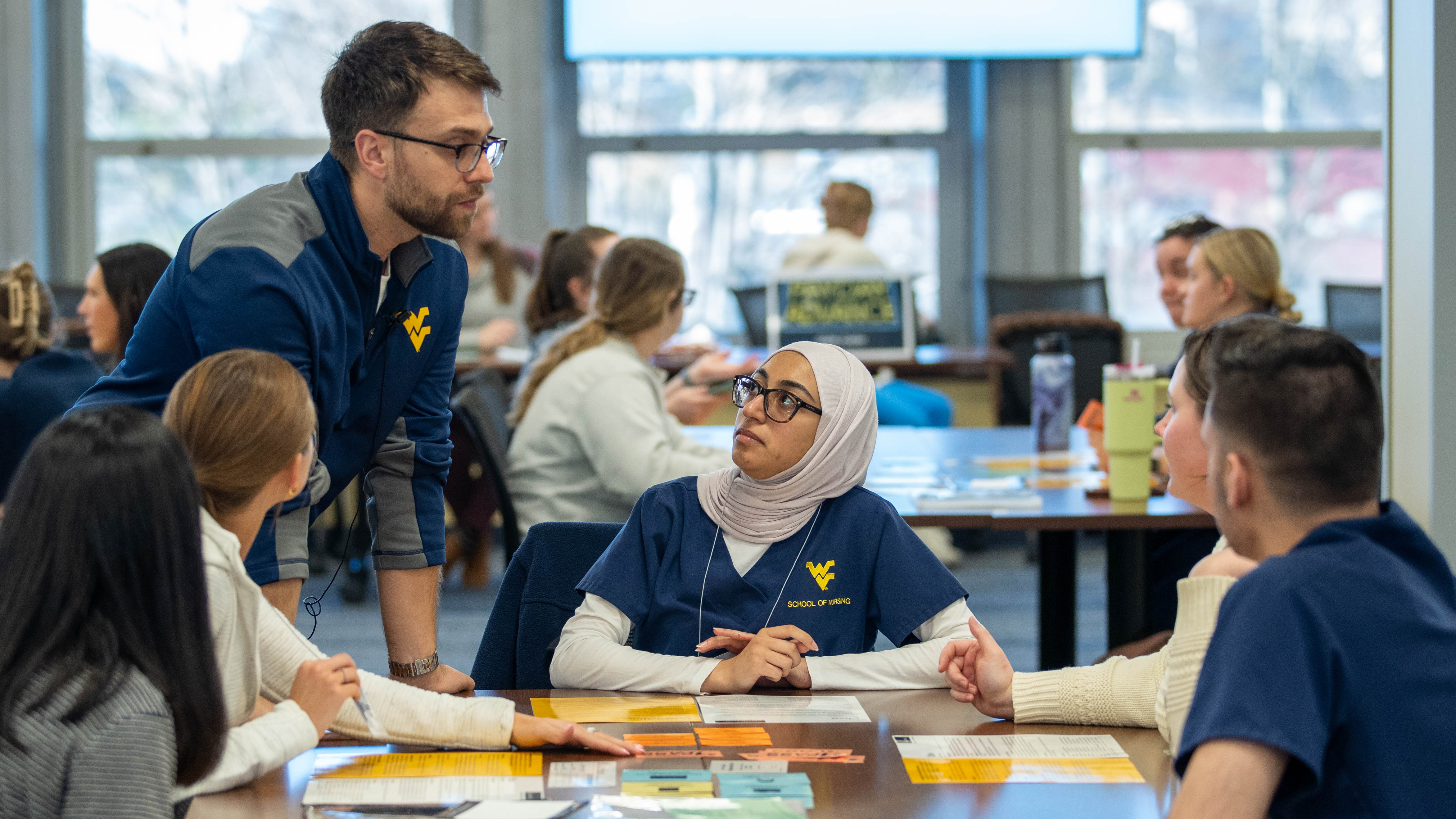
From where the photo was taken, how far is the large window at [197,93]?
6.81m

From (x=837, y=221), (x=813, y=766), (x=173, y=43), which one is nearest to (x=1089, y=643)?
(x=837, y=221)

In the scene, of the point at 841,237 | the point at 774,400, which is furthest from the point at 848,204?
the point at 774,400

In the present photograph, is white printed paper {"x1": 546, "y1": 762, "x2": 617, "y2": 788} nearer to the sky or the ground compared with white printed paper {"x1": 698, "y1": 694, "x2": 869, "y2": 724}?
nearer to the sky

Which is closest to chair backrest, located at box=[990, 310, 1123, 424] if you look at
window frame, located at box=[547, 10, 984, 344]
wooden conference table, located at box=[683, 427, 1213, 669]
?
wooden conference table, located at box=[683, 427, 1213, 669]

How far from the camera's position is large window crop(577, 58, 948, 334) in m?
7.01

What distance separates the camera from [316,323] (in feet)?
5.38

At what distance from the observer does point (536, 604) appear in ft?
6.21

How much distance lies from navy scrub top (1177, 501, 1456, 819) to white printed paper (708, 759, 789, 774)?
409 millimetres

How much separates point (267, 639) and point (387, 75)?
2.51ft

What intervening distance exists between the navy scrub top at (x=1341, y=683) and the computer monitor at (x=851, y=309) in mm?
4119

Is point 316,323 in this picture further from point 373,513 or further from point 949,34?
point 949,34

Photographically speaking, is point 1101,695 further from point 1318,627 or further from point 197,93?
point 197,93

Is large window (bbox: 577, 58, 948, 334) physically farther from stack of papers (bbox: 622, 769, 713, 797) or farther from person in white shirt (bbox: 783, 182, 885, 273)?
stack of papers (bbox: 622, 769, 713, 797)

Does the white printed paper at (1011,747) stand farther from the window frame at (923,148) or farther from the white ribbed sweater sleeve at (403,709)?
the window frame at (923,148)
